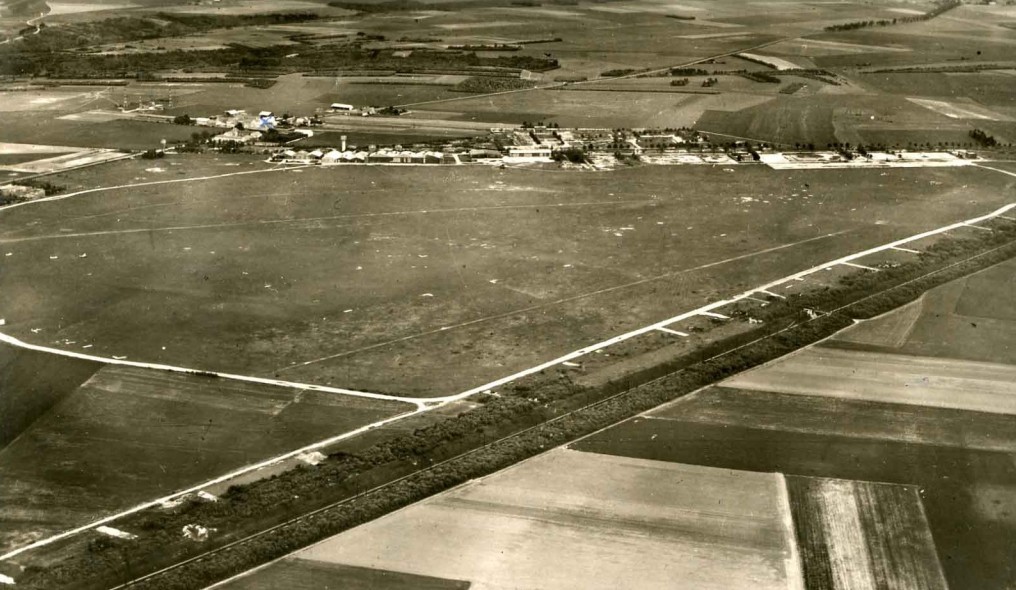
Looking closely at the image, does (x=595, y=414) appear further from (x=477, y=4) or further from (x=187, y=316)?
(x=477, y=4)

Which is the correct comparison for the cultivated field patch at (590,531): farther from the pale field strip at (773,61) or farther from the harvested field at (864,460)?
the pale field strip at (773,61)

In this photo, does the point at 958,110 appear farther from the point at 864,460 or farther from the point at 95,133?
the point at 95,133

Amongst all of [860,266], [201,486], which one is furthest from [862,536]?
[860,266]

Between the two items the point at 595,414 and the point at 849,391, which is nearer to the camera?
the point at 595,414

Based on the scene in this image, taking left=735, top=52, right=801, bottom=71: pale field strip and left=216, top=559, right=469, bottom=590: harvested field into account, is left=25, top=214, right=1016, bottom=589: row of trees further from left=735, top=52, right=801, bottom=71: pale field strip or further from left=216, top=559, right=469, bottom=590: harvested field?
left=735, top=52, right=801, bottom=71: pale field strip

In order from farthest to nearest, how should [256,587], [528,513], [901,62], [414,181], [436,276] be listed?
[901,62]
[414,181]
[436,276]
[528,513]
[256,587]

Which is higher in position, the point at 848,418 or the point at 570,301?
the point at 570,301

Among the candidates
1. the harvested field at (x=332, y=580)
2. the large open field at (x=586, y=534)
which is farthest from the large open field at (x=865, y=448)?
the harvested field at (x=332, y=580)

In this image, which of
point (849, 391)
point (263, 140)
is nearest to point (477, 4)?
point (263, 140)
